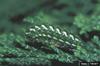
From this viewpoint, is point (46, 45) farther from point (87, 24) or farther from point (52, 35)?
point (87, 24)

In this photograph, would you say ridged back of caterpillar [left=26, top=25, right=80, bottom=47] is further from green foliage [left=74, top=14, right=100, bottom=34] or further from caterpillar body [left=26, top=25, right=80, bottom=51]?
green foliage [left=74, top=14, right=100, bottom=34]

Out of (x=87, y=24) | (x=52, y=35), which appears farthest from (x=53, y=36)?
(x=87, y=24)

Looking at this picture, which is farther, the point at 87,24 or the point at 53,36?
the point at 87,24

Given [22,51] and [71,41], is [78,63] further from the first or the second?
[22,51]

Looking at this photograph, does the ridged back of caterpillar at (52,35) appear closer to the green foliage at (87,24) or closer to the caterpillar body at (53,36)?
the caterpillar body at (53,36)

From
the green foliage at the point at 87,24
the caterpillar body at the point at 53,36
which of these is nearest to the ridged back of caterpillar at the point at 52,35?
the caterpillar body at the point at 53,36

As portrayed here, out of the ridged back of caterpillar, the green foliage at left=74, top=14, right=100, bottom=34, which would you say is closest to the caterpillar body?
the ridged back of caterpillar

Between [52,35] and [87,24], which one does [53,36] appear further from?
[87,24]

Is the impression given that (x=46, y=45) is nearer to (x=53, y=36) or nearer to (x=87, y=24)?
(x=53, y=36)

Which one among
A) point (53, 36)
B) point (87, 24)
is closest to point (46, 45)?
point (53, 36)
